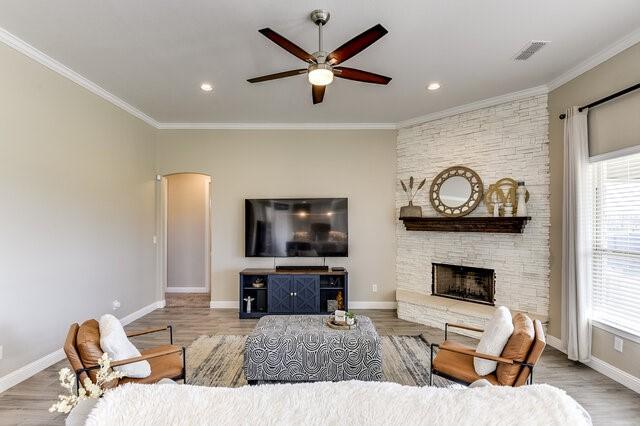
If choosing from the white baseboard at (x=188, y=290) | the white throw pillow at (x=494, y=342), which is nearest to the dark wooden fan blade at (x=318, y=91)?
the white throw pillow at (x=494, y=342)

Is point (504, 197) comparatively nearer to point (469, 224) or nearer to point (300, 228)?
point (469, 224)

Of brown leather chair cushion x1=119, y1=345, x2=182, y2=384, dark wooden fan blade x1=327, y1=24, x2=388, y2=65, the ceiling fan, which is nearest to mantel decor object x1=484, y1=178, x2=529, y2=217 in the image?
the ceiling fan

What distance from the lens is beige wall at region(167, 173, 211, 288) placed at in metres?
6.89

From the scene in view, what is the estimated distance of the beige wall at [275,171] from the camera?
545cm

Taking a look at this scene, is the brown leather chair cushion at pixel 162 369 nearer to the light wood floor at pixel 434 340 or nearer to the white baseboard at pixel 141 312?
the light wood floor at pixel 434 340

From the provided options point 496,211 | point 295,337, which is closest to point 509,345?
point 295,337

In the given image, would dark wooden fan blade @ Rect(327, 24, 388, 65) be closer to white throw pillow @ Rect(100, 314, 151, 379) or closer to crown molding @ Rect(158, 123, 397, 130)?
white throw pillow @ Rect(100, 314, 151, 379)

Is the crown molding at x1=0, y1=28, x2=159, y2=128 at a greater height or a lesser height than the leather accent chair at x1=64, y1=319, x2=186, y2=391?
greater

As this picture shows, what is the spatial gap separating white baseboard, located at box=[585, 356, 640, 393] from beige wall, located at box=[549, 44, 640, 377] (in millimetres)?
39

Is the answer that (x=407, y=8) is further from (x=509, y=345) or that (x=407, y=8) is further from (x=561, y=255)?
(x=561, y=255)

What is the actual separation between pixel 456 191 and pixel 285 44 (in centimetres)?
339

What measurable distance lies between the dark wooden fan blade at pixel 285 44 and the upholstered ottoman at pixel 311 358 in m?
2.33

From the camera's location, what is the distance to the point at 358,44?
2.30 metres

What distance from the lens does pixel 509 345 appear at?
7.53ft
